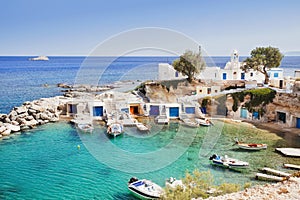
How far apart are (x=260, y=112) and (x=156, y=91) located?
1495cm

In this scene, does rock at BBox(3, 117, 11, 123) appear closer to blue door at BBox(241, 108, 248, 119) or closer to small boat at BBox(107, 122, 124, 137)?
small boat at BBox(107, 122, 124, 137)

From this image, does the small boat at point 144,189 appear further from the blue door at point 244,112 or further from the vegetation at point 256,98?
the vegetation at point 256,98

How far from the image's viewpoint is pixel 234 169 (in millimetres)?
18047

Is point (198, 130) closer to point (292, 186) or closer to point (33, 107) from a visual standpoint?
point (292, 186)

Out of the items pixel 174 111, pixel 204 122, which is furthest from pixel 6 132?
pixel 204 122

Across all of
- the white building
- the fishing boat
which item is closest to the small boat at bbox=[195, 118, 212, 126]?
the fishing boat

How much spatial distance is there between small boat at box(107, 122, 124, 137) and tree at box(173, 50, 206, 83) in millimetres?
16775

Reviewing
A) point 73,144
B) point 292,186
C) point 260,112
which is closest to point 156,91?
point 260,112

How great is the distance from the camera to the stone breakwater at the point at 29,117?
2792cm

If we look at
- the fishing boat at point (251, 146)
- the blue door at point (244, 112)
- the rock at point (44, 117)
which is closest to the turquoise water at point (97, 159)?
the fishing boat at point (251, 146)

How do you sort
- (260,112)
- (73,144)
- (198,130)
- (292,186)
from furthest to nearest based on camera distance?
(260,112), (198,130), (73,144), (292,186)

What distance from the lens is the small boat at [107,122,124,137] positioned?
84.4ft

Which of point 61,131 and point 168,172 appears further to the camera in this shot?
point 61,131

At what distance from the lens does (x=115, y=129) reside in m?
26.1
